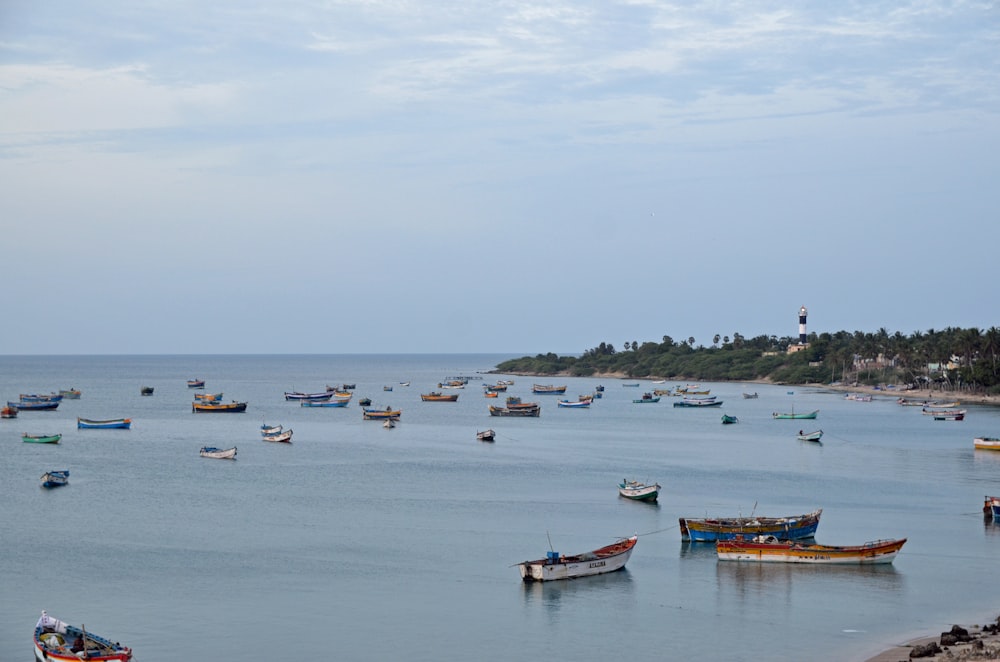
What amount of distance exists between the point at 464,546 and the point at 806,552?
1286 centimetres

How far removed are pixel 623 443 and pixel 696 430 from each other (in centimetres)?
1694

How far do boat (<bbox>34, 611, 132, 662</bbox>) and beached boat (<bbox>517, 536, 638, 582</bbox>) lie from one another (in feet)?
45.6

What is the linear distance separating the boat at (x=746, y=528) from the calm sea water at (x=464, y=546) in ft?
4.34

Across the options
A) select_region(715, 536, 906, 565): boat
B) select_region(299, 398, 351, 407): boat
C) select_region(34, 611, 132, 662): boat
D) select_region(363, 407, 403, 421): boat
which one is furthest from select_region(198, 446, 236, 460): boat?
select_region(299, 398, 351, 407): boat

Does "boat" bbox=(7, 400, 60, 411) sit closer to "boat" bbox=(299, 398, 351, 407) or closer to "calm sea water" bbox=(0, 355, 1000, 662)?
"boat" bbox=(299, 398, 351, 407)

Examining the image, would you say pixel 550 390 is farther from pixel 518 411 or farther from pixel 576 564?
pixel 576 564

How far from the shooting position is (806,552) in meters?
40.2

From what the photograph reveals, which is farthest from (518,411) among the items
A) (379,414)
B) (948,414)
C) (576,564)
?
(576,564)

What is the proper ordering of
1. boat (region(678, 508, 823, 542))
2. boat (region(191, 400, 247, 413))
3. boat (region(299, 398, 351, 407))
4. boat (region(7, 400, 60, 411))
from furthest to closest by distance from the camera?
boat (region(299, 398, 351, 407)) < boat (region(7, 400, 60, 411)) < boat (region(191, 400, 247, 413)) < boat (region(678, 508, 823, 542))

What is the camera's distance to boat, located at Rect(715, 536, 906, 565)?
39938 millimetres

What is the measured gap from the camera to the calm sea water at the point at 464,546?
104 feet

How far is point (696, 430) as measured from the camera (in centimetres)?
10388

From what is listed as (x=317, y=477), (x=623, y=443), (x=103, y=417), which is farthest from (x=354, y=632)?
(x=103, y=417)

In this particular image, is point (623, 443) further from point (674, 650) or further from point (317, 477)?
point (674, 650)
